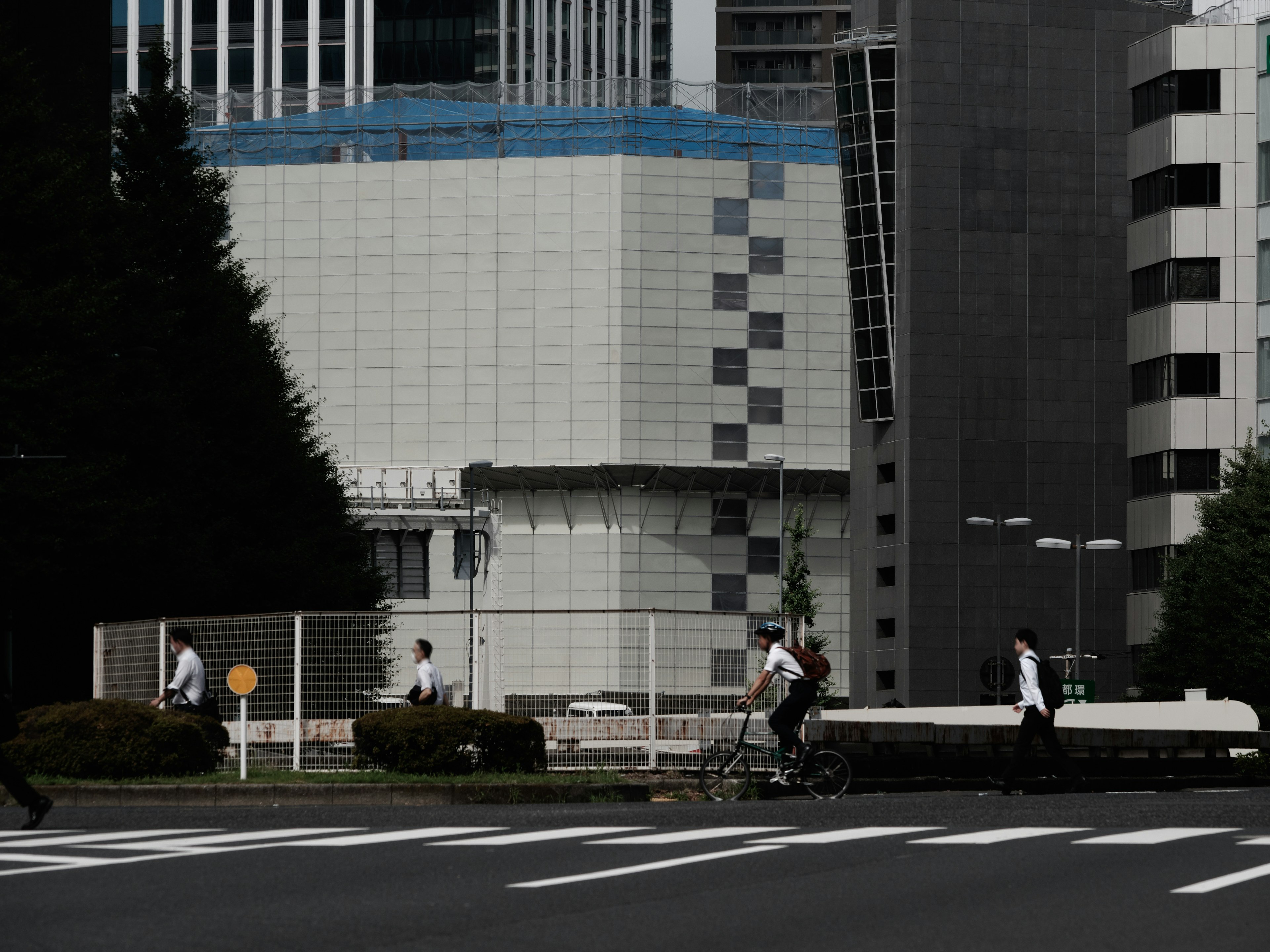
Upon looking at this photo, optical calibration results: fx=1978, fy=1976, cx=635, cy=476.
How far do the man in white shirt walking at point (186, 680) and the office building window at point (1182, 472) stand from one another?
57.9 metres

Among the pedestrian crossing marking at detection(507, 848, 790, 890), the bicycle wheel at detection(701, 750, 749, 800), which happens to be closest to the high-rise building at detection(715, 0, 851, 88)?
the bicycle wheel at detection(701, 750, 749, 800)

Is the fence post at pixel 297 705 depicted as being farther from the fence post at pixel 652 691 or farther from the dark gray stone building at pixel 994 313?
the dark gray stone building at pixel 994 313

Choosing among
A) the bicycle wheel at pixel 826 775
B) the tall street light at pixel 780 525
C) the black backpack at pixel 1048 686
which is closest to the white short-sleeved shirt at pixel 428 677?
the bicycle wheel at pixel 826 775

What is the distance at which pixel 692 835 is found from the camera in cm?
1454

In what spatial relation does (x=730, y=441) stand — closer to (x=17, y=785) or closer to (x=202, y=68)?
(x=202, y=68)

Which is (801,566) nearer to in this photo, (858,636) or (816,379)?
(858,636)

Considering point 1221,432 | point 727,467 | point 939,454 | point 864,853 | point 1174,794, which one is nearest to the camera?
point 864,853

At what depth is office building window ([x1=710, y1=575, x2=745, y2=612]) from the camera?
4043 inches

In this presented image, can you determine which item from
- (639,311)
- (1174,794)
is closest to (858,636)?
(639,311)

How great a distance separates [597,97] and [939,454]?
125ft

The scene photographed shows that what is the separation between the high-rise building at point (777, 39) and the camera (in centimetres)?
15175

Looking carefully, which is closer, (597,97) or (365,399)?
(365,399)

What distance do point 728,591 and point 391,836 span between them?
8892 cm

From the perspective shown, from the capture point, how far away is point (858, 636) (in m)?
84.9
